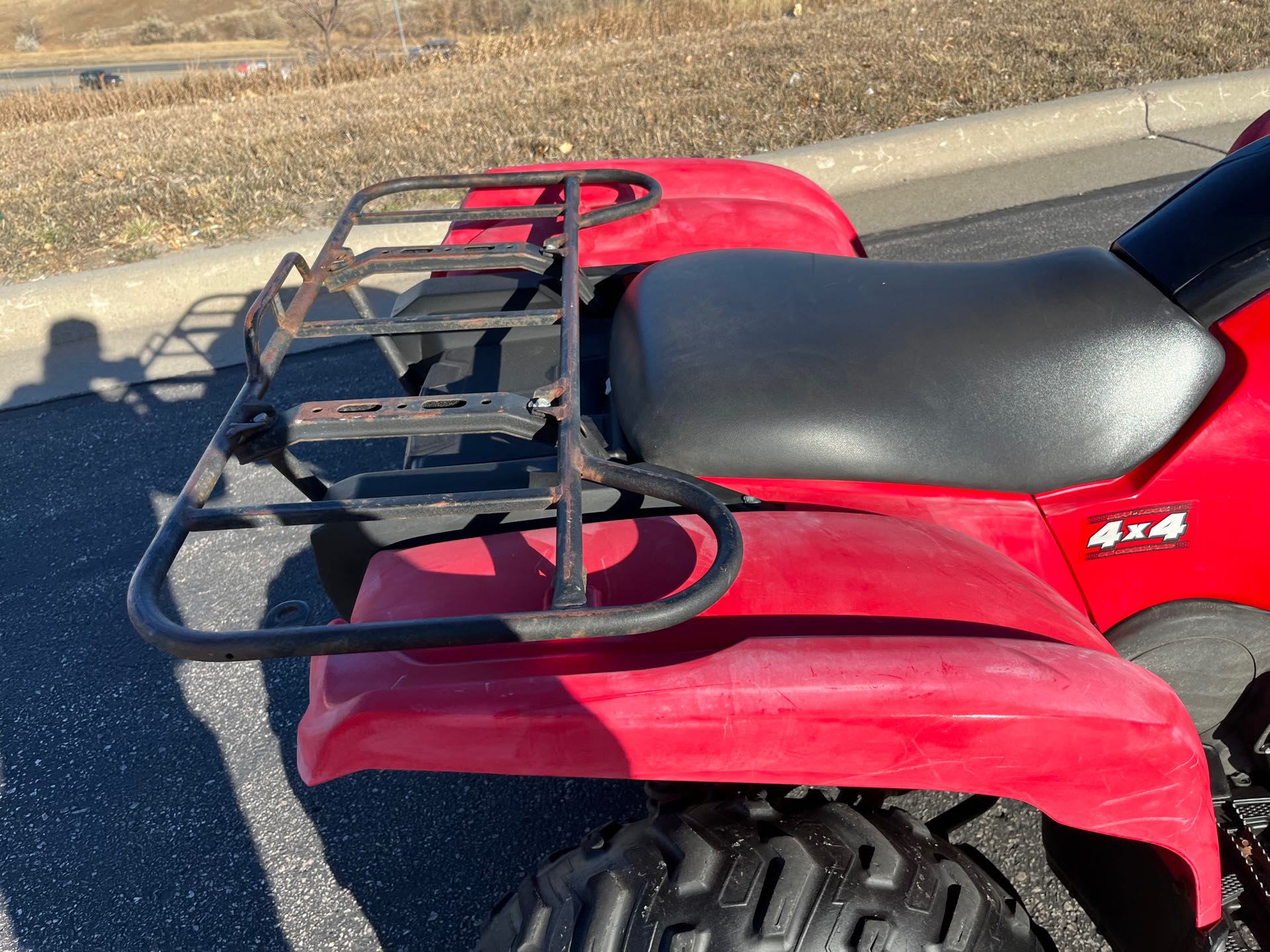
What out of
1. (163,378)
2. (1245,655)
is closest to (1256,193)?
(1245,655)

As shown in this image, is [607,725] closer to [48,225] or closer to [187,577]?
[187,577]

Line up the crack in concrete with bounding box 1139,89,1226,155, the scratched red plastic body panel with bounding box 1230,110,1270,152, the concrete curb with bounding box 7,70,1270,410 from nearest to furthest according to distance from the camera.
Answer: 1. the scratched red plastic body panel with bounding box 1230,110,1270,152
2. the concrete curb with bounding box 7,70,1270,410
3. the crack in concrete with bounding box 1139,89,1226,155

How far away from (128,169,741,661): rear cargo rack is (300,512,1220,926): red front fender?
0.11 m

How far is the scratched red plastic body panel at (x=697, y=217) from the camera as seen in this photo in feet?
7.77

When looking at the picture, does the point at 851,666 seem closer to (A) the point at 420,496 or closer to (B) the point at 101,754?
(A) the point at 420,496

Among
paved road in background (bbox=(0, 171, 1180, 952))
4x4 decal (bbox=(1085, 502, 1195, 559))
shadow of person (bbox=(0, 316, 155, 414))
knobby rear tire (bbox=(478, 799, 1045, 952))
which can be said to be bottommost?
paved road in background (bbox=(0, 171, 1180, 952))

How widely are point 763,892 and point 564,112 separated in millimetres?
6435

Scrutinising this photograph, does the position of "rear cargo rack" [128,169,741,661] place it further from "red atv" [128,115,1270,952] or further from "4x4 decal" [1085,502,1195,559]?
"4x4 decal" [1085,502,1195,559]

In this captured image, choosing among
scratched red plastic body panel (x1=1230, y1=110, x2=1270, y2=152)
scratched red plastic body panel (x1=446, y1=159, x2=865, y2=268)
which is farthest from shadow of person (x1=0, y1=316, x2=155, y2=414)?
scratched red plastic body panel (x1=1230, y1=110, x2=1270, y2=152)

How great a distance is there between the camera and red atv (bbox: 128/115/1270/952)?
3.67 feet

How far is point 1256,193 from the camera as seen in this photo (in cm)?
159

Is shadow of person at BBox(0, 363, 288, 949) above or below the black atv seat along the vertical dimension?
below

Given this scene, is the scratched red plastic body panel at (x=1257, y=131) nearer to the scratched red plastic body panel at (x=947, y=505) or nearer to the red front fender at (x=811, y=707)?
the scratched red plastic body panel at (x=947, y=505)

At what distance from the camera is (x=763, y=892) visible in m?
1.15
